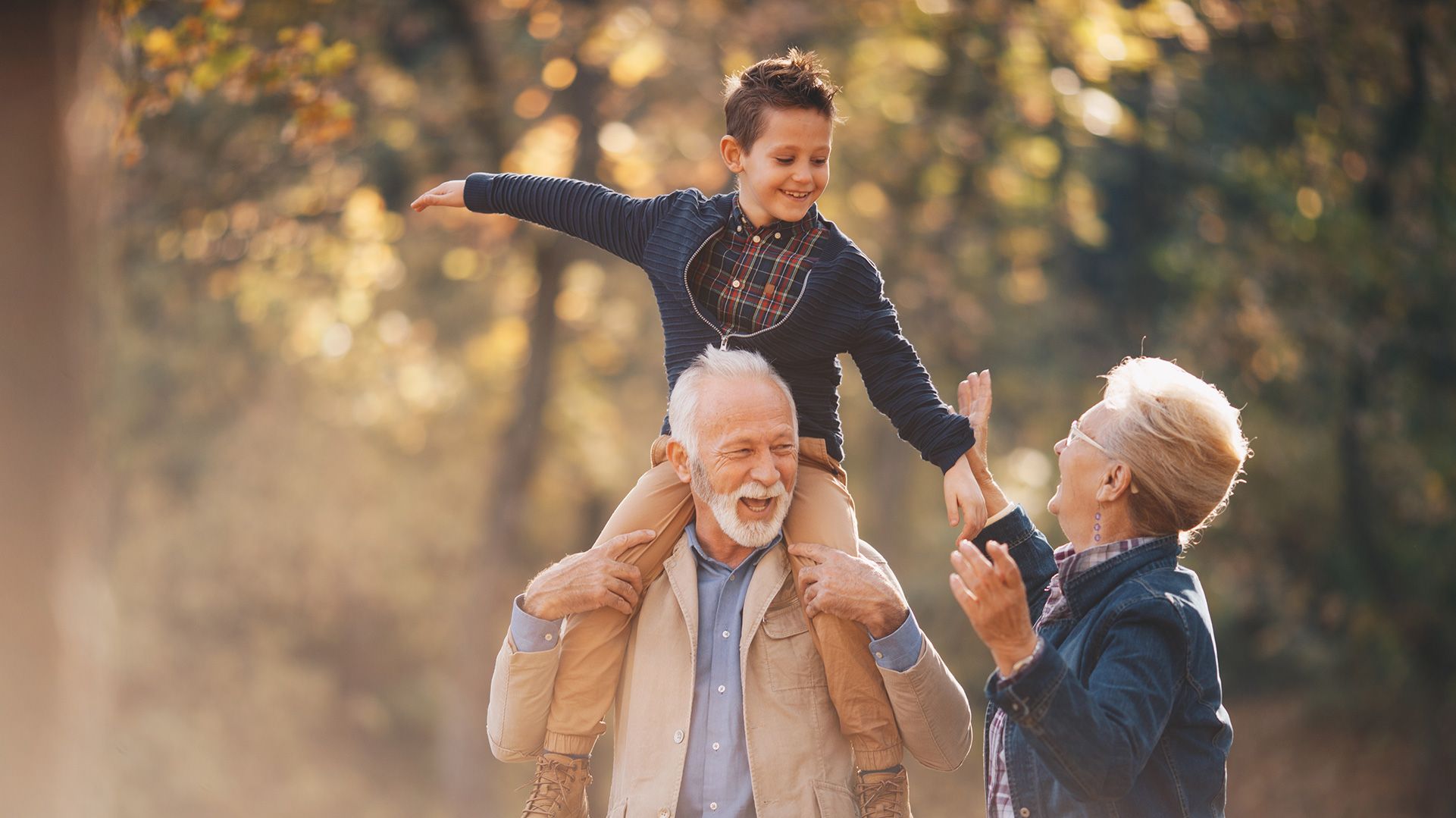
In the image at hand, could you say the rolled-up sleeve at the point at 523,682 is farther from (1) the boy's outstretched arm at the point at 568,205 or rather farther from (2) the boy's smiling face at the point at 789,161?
(2) the boy's smiling face at the point at 789,161

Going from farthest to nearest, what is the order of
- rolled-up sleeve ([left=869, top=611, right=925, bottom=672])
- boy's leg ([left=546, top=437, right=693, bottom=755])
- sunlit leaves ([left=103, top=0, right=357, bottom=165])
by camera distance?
sunlit leaves ([left=103, top=0, right=357, bottom=165])
boy's leg ([left=546, top=437, right=693, bottom=755])
rolled-up sleeve ([left=869, top=611, right=925, bottom=672])

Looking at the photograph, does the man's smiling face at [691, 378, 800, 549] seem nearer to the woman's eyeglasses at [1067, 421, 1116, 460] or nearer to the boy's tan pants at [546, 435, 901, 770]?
the boy's tan pants at [546, 435, 901, 770]

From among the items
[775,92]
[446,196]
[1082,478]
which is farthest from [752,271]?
[1082,478]

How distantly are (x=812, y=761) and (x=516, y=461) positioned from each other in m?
8.20

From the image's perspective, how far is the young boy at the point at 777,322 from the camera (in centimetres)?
339

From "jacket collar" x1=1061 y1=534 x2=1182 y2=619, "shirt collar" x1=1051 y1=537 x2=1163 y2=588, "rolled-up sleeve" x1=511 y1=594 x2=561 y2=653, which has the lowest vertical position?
"jacket collar" x1=1061 y1=534 x2=1182 y2=619

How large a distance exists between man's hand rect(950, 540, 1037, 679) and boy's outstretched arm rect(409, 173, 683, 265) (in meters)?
1.32

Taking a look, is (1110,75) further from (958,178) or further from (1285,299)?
(1285,299)

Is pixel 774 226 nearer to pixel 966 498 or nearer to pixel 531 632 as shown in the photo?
pixel 966 498

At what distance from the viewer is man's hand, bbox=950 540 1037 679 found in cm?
273

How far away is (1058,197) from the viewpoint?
10625mm

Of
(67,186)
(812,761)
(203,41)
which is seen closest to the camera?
(812,761)

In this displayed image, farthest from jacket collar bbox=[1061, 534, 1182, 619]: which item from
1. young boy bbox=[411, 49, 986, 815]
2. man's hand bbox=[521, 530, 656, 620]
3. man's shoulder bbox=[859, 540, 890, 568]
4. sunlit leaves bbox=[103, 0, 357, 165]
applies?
sunlit leaves bbox=[103, 0, 357, 165]

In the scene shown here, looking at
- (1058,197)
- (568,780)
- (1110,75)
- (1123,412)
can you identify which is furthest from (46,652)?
(1058,197)
